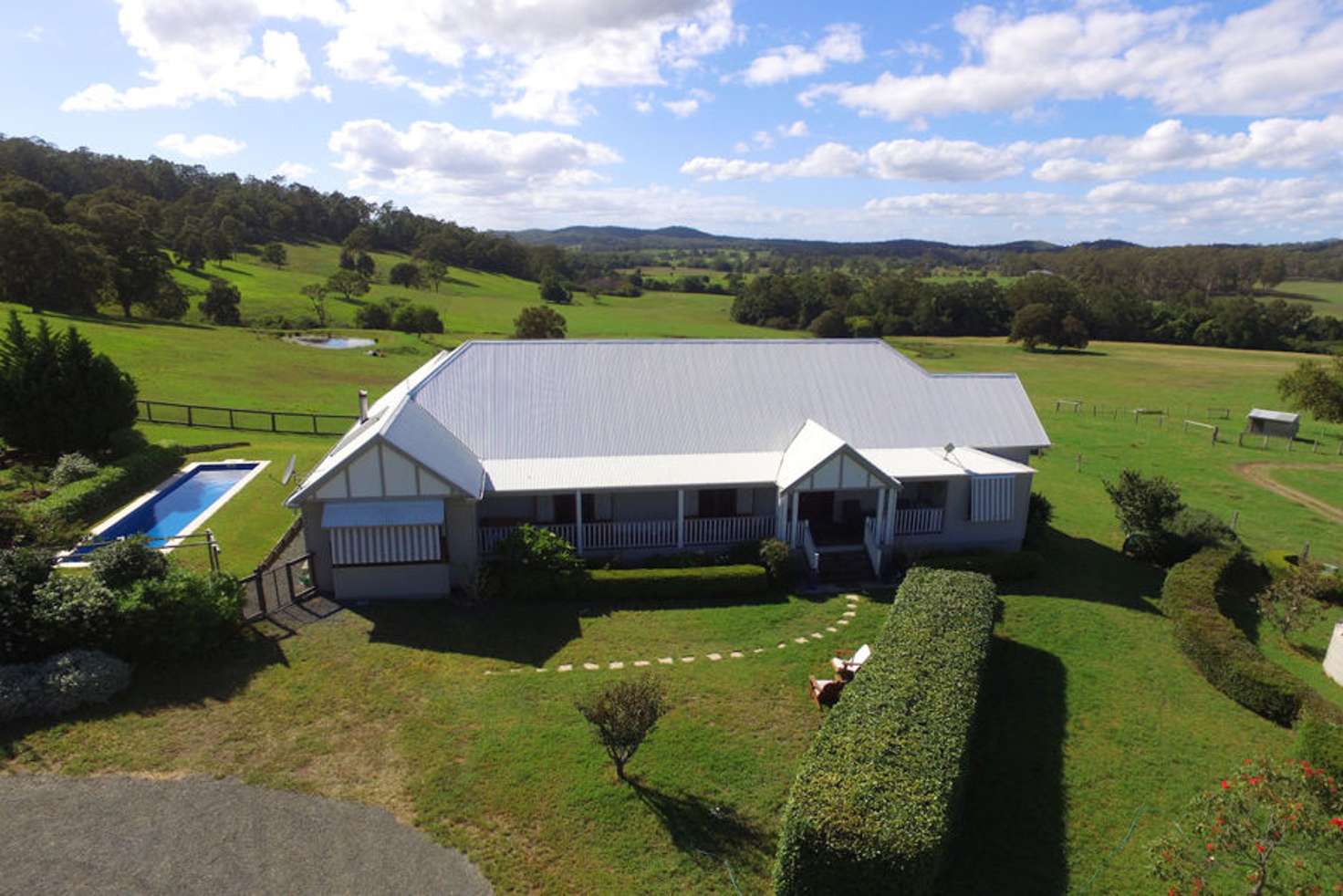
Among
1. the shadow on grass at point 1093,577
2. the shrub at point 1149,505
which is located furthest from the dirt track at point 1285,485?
the shadow on grass at point 1093,577

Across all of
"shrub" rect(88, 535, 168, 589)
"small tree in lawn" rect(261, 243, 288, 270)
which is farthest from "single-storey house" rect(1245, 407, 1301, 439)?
"small tree in lawn" rect(261, 243, 288, 270)

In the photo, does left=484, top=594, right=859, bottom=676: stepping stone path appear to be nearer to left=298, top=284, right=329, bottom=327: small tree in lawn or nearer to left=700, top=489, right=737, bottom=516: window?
left=700, top=489, right=737, bottom=516: window

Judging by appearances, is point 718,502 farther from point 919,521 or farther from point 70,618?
point 70,618

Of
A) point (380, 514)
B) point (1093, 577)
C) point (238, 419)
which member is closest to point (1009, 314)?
point (1093, 577)

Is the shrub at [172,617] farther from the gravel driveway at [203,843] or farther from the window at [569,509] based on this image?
the window at [569,509]

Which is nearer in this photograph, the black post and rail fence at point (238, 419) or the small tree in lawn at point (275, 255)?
the black post and rail fence at point (238, 419)

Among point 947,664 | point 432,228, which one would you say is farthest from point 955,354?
point 432,228
